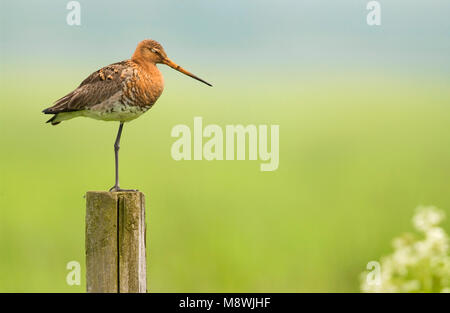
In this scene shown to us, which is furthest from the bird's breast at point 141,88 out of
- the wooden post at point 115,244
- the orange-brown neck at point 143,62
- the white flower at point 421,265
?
the white flower at point 421,265

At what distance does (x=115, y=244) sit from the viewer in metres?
4.40

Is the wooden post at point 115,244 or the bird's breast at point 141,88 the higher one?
the bird's breast at point 141,88

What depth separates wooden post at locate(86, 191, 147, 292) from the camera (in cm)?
438

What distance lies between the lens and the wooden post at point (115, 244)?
4.38m

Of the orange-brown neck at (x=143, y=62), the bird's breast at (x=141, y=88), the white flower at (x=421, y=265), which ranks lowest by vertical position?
the white flower at (x=421, y=265)

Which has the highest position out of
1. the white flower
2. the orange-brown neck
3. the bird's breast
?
the orange-brown neck

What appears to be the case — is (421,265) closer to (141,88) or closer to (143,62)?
(141,88)

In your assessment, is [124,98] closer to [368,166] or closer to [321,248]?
[321,248]

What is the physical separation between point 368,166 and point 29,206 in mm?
6473

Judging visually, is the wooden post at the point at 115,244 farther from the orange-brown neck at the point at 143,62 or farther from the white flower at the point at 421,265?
the white flower at the point at 421,265

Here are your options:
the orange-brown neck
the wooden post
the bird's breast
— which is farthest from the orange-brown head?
the wooden post

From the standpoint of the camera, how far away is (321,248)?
10.2 meters

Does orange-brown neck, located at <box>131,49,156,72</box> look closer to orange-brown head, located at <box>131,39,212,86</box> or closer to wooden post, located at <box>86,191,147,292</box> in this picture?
orange-brown head, located at <box>131,39,212,86</box>

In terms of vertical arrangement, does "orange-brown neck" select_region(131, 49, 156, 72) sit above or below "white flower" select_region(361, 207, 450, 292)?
above
